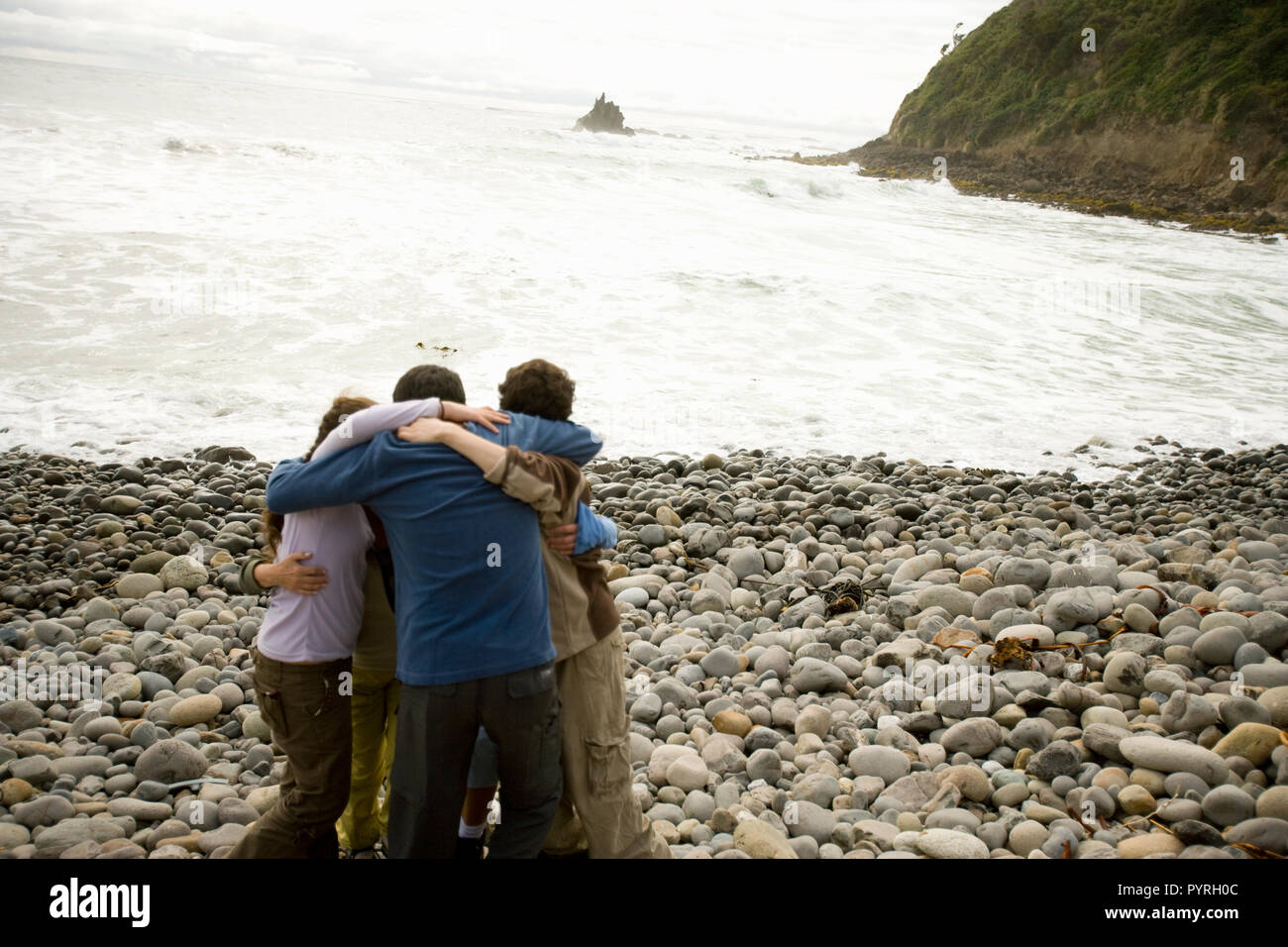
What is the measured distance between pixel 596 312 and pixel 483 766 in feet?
43.5

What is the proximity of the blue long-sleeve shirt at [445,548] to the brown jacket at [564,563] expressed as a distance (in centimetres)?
7

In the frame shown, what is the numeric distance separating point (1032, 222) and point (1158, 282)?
44.6 feet

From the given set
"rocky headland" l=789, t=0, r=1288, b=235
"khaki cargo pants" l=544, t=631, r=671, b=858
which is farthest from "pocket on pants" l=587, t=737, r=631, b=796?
"rocky headland" l=789, t=0, r=1288, b=235

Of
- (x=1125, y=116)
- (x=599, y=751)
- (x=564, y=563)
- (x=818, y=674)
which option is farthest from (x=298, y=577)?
(x=1125, y=116)

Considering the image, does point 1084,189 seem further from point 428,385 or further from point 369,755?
point 369,755

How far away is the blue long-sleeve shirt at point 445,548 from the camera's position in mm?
2477

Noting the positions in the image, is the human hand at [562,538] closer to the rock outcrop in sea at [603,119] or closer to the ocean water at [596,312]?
the ocean water at [596,312]

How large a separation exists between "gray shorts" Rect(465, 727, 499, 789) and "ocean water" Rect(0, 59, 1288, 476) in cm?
118

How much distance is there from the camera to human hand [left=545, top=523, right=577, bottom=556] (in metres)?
2.72

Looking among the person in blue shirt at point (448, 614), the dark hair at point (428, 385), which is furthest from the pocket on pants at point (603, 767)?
the dark hair at point (428, 385)

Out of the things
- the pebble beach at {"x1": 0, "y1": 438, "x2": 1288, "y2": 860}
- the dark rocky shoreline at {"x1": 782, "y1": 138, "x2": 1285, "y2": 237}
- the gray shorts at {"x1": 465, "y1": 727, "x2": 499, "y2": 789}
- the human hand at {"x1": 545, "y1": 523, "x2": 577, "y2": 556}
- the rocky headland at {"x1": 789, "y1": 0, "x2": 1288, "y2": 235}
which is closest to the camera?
the human hand at {"x1": 545, "y1": 523, "x2": 577, "y2": 556}

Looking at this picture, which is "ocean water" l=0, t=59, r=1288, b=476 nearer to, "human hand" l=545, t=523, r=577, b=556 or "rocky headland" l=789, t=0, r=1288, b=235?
"human hand" l=545, t=523, r=577, b=556

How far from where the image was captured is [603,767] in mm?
2855
